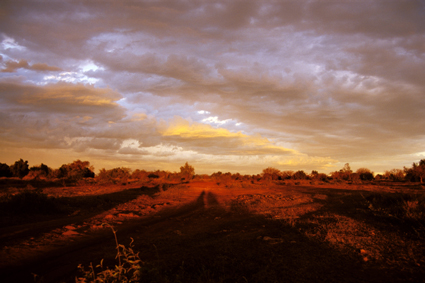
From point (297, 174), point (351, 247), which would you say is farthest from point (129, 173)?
point (351, 247)

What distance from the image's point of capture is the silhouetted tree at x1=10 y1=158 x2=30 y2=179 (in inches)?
2152

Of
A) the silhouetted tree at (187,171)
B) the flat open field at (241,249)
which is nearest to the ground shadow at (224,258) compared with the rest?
the flat open field at (241,249)

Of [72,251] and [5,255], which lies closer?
[5,255]

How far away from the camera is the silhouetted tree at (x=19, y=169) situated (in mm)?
54656

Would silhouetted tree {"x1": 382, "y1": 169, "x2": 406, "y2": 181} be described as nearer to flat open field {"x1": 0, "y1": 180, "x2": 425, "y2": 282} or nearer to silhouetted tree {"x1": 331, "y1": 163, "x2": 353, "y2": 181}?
silhouetted tree {"x1": 331, "y1": 163, "x2": 353, "y2": 181}

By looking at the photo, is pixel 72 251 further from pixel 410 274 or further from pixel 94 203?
pixel 94 203

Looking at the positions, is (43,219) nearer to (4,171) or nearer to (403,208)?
(403,208)

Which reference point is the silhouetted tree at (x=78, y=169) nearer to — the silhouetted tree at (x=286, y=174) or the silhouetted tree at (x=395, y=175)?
the silhouetted tree at (x=286, y=174)

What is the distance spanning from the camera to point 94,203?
1783cm

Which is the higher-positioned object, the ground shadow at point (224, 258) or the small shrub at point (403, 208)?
the small shrub at point (403, 208)

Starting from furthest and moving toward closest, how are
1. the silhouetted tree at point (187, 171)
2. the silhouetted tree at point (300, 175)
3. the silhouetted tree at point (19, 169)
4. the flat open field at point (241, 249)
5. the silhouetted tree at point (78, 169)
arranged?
the silhouetted tree at point (187, 171), the silhouetted tree at point (300, 175), the silhouetted tree at point (78, 169), the silhouetted tree at point (19, 169), the flat open field at point (241, 249)

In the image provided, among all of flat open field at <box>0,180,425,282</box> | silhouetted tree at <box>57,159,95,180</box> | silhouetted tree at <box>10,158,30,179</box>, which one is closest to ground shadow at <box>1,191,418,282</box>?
flat open field at <box>0,180,425,282</box>

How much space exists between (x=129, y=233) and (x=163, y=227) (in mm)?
1552

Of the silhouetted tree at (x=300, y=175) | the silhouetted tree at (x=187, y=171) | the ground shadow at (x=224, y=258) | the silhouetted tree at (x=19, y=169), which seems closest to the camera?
the ground shadow at (x=224, y=258)
